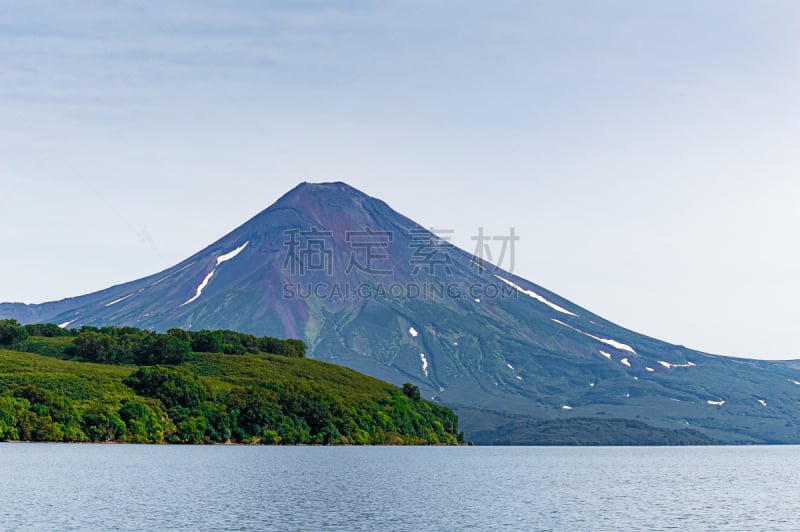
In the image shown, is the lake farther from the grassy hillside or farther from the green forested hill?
the green forested hill

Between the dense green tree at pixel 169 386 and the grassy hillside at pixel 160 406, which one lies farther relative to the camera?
the dense green tree at pixel 169 386

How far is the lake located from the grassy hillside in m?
33.1

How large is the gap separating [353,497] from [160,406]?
315ft

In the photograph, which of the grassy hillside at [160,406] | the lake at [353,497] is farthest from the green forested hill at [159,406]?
the lake at [353,497]

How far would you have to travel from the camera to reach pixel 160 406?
6265 inches

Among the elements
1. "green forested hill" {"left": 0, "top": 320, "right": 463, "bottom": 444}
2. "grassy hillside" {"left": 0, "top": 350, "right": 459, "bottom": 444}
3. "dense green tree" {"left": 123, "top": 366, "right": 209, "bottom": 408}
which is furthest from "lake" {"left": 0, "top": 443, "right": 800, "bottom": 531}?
"dense green tree" {"left": 123, "top": 366, "right": 209, "bottom": 408}

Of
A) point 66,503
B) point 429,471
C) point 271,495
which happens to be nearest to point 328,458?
point 429,471

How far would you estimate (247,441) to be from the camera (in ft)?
561

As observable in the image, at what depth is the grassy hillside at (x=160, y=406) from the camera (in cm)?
14450

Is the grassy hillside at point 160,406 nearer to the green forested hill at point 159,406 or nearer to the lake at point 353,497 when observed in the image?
the green forested hill at point 159,406

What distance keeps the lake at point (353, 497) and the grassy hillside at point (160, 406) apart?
33.1m

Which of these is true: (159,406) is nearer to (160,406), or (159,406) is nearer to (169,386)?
(160,406)

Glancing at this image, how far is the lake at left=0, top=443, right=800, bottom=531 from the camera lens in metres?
55.8

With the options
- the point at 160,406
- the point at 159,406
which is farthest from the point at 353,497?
the point at 160,406
